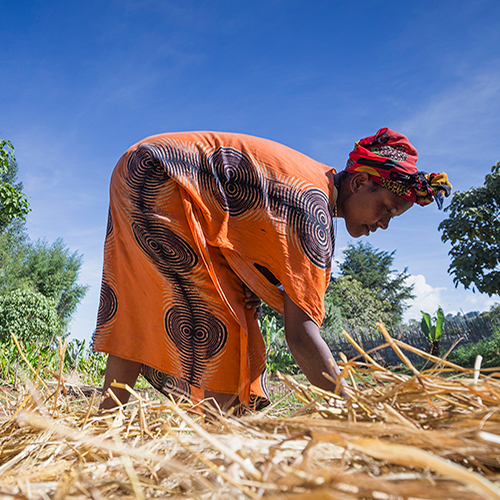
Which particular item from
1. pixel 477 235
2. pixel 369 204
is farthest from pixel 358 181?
pixel 477 235

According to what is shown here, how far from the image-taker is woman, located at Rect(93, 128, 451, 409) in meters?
1.64

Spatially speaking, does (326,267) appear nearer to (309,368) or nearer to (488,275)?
(309,368)

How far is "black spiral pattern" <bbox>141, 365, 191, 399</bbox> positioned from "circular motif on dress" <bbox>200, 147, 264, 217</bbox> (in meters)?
0.83

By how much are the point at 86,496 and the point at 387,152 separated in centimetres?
191

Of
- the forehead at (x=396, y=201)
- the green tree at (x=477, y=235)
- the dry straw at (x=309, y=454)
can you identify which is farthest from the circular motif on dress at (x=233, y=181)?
the green tree at (x=477, y=235)

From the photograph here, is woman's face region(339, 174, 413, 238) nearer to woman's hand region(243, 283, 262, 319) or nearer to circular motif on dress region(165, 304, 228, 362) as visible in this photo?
woman's hand region(243, 283, 262, 319)

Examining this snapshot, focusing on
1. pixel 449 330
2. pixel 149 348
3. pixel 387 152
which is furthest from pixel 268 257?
pixel 449 330

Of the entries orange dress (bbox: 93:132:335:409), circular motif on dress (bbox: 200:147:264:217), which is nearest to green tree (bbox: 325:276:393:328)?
orange dress (bbox: 93:132:335:409)

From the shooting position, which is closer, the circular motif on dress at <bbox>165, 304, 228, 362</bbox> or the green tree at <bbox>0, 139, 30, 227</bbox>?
the circular motif on dress at <bbox>165, 304, 228, 362</bbox>

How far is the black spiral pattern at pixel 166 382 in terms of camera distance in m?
1.80

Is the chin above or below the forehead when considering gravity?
below

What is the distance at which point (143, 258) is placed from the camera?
5.77ft

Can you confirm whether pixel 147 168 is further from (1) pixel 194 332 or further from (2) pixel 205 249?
(1) pixel 194 332

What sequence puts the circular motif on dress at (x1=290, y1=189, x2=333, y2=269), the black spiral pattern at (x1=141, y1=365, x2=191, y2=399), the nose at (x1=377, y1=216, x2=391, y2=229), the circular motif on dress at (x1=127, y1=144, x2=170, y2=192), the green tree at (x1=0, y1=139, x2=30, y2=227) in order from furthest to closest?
the green tree at (x1=0, y1=139, x2=30, y2=227) < the nose at (x1=377, y1=216, x2=391, y2=229) < the black spiral pattern at (x1=141, y1=365, x2=191, y2=399) < the circular motif on dress at (x1=127, y1=144, x2=170, y2=192) < the circular motif on dress at (x1=290, y1=189, x2=333, y2=269)
